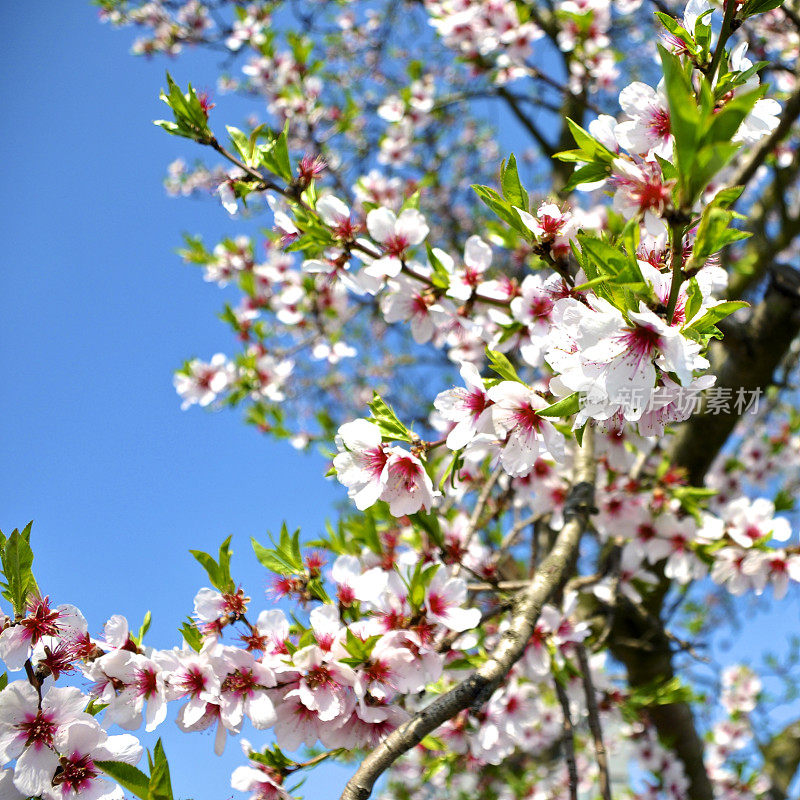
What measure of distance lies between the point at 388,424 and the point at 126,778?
30.5 inches

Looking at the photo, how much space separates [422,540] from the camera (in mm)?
1955

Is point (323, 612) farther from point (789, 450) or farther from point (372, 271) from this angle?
point (789, 450)

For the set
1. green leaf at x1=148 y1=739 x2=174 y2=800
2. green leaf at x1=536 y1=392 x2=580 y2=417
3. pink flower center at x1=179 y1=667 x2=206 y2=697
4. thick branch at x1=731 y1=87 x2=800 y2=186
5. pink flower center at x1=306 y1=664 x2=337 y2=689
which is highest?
thick branch at x1=731 y1=87 x2=800 y2=186

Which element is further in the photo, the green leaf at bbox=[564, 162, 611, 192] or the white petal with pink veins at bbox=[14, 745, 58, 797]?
the green leaf at bbox=[564, 162, 611, 192]

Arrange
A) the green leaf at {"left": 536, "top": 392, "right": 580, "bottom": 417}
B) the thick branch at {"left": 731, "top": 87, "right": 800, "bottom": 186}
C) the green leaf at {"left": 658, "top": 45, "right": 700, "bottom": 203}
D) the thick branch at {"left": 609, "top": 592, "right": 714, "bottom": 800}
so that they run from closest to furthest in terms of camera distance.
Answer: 1. the green leaf at {"left": 658, "top": 45, "right": 700, "bottom": 203}
2. the green leaf at {"left": 536, "top": 392, "right": 580, "bottom": 417}
3. the thick branch at {"left": 731, "top": 87, "right": 800, "bottom": 186}
4. the thick branch at {"left": 609, "top": 592, "right": 714, "bottom": 800}

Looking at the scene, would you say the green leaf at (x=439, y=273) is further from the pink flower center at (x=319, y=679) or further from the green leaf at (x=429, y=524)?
the pink flower center at (x=319, y=679)

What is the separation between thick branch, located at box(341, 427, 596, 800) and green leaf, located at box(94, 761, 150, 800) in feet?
1.13

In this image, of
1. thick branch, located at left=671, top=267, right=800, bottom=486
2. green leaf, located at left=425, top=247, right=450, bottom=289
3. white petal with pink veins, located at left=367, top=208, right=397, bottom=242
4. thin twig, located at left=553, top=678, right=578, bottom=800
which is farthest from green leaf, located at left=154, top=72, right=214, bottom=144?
thick branch, located at left=671, top=267, right=800, bottom=486

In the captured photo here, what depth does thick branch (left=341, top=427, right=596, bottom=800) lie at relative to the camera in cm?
109

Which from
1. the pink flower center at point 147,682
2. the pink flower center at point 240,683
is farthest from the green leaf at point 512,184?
the pink flower center at point 147,682

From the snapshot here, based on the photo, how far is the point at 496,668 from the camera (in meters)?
1.21

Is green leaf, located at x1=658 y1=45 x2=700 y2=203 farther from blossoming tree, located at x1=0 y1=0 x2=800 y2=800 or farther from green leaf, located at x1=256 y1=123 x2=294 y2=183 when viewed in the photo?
green leaf, located at x1=256 y1=123 x2=294 y2=183

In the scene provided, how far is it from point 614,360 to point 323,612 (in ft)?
2.52

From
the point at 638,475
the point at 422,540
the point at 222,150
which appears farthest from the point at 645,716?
the point at 222,150
